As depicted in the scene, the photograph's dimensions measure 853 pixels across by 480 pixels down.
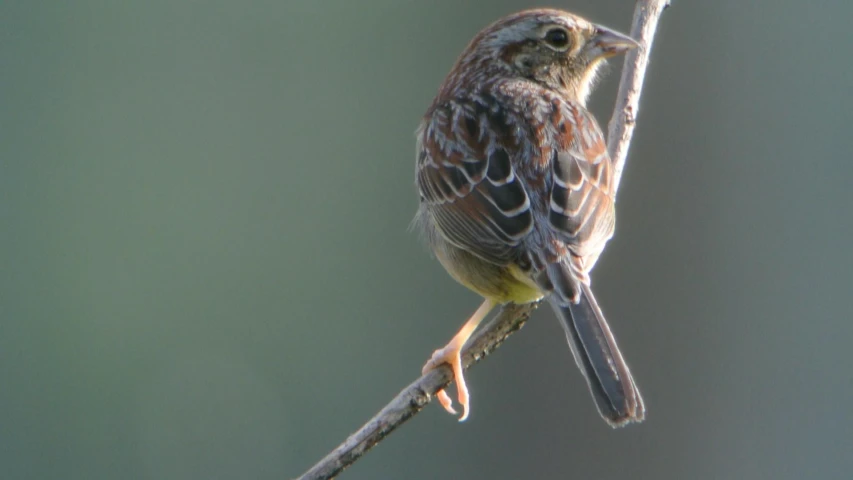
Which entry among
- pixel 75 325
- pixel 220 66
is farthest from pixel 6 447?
pixel 220 66

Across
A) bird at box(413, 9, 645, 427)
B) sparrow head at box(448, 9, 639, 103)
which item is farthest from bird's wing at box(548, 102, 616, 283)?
sparrow head at box(448, 9, 639, 103)

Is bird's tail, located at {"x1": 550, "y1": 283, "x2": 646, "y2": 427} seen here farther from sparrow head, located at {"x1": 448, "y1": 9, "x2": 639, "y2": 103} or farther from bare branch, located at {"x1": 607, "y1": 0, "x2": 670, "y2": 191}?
sparrow head, located at {"x1": 448, "y1": 9, "x2": 639, "y2": 103}

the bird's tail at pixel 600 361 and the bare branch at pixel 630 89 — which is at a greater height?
the bare branch at pixel 630 89

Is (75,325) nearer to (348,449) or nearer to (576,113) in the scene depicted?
(576,113)

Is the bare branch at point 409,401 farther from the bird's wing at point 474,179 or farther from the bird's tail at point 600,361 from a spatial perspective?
the bird's tail at point 600,361

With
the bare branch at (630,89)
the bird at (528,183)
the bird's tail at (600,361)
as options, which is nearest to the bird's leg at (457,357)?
the bird at (528,183)

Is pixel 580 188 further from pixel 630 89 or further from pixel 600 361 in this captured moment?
pixel 600 361

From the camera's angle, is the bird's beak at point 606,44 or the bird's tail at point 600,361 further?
the bird's beak at point 606,44
